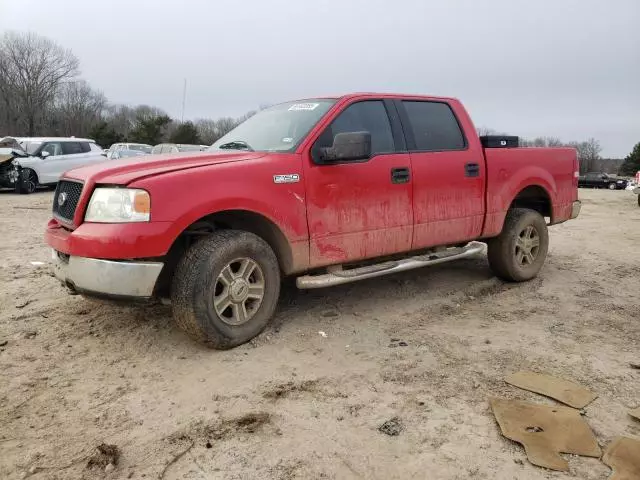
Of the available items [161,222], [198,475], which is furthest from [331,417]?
[161,222]

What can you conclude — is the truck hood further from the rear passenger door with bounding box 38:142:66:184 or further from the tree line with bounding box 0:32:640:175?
the tree line with bounding box 0:32:640:175

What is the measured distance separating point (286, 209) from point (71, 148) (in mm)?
16293

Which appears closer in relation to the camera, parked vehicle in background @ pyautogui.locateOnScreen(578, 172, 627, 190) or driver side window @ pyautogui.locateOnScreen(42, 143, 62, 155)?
driver side window @ pyautogui.locateOnScreen(42, 143, 62, 155)

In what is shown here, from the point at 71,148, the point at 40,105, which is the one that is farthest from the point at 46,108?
the point at 71,148

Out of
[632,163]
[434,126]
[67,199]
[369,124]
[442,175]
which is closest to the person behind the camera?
[67,199]

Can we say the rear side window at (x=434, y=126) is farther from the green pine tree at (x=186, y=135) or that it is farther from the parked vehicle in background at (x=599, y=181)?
the parked vehicle in background at (x=599, y=181)

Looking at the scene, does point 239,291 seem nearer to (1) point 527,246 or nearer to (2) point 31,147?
(1) point 527,246

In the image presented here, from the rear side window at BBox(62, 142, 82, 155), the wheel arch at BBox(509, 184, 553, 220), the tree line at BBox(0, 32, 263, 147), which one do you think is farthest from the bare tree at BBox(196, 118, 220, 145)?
the wheel arch at BBox(509, 184, 553, 220)

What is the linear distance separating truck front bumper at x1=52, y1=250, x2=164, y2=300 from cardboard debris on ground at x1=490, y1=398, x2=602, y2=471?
7.32ft

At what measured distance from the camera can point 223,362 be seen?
3.57 m

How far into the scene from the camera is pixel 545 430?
8.96ft

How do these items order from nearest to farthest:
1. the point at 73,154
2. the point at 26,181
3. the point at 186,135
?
the point at 26,181 < the point at 73,154 < the point at 186,135

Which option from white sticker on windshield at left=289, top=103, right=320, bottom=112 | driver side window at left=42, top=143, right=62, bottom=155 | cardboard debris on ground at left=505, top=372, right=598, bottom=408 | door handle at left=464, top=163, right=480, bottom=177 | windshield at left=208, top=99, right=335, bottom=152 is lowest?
cardboard debris on ground at left=505, top=372, right=598, bottom=408

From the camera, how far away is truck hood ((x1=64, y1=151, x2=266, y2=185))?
3514 millimetres
